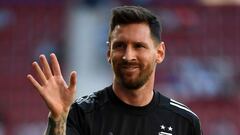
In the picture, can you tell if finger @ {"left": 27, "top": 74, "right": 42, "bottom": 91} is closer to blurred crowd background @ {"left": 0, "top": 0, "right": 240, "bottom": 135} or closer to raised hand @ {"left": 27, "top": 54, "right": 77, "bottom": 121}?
raised hand @ {"left": 27, "top": 54, "right": 77, "bottom": 121}

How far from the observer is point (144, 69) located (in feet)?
13.7

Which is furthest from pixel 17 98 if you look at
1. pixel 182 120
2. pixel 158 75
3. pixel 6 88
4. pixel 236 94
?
pixel 182 120

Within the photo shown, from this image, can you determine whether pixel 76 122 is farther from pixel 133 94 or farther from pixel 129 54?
pixel 129 54

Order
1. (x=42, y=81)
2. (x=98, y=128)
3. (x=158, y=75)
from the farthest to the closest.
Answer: (x=158, y=75), (x=98, y=128), (x=42, y=81)

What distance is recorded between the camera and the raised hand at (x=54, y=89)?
3908 millimetres

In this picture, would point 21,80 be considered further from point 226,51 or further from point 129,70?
point 129,70

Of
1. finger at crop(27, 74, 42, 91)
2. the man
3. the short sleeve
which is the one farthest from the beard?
finger at crop(27, 74, 42, 91)

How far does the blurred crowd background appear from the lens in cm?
1605

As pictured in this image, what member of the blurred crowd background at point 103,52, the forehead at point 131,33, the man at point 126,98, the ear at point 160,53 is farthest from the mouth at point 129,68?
the blurred crowd background at point 103,52

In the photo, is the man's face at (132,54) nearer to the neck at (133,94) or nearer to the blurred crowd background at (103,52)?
the neck at (133,94)

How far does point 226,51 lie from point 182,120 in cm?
1308

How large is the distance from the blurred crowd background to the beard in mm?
11360

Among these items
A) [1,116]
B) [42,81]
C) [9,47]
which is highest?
[42,81]

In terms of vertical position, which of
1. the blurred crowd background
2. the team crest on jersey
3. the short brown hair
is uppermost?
the short brown hair
